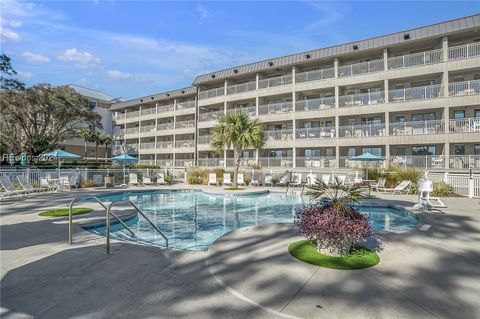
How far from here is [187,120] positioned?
143 ft

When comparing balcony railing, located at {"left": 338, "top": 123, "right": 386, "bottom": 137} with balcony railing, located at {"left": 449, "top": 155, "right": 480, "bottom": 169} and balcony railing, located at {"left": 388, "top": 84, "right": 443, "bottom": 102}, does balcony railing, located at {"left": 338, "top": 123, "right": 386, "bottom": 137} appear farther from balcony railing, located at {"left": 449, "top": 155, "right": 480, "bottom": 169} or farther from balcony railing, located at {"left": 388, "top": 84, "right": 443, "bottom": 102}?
balcony railing, located at {"left": 449, "top": 155, "right": 480, "bottom": 169}

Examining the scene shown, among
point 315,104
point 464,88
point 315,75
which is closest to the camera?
point 464,88

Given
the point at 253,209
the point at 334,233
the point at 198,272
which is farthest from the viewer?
the point at 253,209

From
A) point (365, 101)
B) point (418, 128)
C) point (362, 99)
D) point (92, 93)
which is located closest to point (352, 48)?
point (362, 99)

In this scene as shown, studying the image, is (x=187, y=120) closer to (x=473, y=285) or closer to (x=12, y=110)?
(x=12, y=110)

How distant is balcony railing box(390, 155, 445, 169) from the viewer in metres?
23.0

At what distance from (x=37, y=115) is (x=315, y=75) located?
33.6 m

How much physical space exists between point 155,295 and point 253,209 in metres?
10.6

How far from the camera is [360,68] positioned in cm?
2742

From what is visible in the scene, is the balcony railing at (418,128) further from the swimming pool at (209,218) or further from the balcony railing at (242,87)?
the balcony railing at (242,87)

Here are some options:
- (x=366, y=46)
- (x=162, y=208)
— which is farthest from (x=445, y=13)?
(x=162, y=208)

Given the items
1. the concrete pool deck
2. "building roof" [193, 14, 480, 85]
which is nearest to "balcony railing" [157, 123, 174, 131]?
"building roof" [193, 14, 480, 85]

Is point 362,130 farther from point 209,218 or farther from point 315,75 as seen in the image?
point 209,218

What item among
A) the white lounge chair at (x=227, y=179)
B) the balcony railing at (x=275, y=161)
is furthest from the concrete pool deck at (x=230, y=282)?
the balcony railing at (x=275, y=161)
